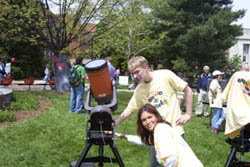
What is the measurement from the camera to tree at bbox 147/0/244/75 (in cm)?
2372

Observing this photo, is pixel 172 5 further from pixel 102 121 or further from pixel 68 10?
pixel 102 121

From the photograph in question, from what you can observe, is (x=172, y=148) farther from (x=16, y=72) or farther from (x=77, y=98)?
(x=16, y=72)

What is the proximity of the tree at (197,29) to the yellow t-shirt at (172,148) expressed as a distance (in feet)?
70.6

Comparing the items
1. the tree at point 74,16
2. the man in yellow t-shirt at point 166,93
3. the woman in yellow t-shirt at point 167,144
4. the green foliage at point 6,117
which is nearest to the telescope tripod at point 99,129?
the man in yellow t-shirt at point 166,93

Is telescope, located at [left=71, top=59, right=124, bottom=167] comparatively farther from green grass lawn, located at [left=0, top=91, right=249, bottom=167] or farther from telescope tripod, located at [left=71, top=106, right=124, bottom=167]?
green grass lawn, located at [left=0, top=91, right=249, bottom=167]

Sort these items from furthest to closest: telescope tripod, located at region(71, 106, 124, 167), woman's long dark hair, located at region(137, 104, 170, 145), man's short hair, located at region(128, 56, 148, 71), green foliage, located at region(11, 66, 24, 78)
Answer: green foliage, located at region(11, 66, 24, 78) < telescope tripod, located at region(71, 106, 124, 167) < man's short hair, located at region(128, 56, 148, 71) < woman's long dark hair, located at region(137, 104, 170, 145)

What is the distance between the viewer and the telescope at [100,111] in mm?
3423

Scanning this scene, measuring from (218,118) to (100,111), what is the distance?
17.9 ft

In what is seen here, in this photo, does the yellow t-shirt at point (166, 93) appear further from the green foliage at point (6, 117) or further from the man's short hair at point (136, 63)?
the green foliage at point (6, 117)

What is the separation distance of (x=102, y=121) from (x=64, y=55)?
39.7ft

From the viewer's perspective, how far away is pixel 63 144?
20.2ft

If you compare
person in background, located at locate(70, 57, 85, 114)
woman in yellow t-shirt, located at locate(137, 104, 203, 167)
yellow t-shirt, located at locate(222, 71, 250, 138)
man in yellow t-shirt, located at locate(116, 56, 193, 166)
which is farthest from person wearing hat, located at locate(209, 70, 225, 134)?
woman in yellow t-shirt, located at locate(137, 104, 203, 167)

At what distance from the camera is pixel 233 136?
448cm

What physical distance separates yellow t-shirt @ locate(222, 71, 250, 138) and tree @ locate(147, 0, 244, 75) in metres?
19.3
